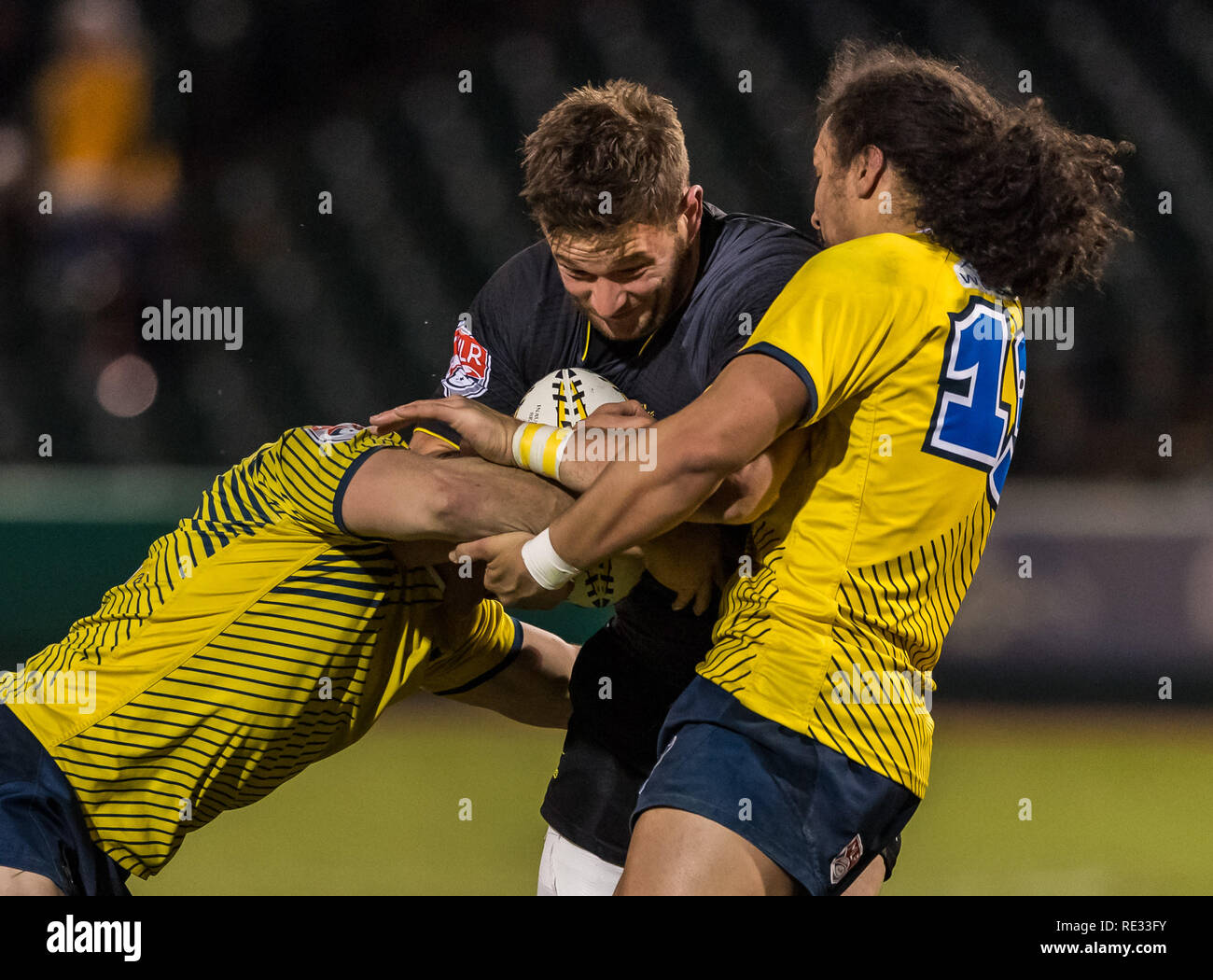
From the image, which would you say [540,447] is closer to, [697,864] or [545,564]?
[545,564]

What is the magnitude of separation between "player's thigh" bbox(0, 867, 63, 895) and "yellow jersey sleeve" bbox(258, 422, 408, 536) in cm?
76

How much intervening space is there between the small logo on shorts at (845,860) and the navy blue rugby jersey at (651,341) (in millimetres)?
610

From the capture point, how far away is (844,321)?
2.04 m

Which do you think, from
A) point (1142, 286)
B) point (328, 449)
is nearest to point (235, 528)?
point (328, 449)

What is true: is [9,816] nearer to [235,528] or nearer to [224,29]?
[235,528]

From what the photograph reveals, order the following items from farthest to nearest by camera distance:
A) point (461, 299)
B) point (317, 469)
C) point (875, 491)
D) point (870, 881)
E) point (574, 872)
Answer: point (461, 299) < point (574, 872) < point (870, 881) < point (317, 469) < point (875, 491)

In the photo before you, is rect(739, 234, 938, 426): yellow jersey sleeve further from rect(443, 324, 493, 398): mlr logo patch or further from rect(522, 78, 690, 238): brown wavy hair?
rect(443, 324, 493, 398): mlr logo patch

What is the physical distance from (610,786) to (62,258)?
4.57 m

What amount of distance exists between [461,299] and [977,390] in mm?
4482

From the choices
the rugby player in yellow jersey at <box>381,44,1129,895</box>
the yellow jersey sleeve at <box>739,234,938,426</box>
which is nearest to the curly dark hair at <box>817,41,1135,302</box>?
the rugby player in yellow jersey at <box>381,44,1129,895</box>

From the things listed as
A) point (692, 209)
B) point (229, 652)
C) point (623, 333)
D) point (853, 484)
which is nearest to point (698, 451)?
point (853, 484)

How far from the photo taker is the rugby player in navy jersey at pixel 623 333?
2531 millimetres

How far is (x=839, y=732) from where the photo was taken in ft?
7.15

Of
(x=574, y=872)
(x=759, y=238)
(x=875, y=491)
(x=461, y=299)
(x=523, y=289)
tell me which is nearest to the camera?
(x=875, y=491)
